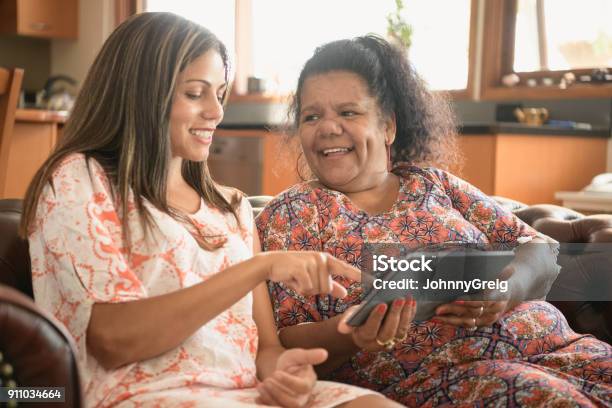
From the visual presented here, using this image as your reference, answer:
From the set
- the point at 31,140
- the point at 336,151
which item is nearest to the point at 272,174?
the point at 31,140

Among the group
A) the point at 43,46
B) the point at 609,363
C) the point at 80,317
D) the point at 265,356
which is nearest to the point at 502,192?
the point at 609,363

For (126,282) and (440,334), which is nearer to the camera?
(126,282)

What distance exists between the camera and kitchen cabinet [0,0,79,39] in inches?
→ 247

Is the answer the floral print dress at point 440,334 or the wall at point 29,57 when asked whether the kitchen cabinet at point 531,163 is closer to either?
the floral print dress at point 440,334

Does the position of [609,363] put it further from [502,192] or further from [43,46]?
[43,46]

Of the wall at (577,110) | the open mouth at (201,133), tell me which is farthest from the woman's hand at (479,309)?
the wall at (577,110)

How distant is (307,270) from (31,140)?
2929 mm

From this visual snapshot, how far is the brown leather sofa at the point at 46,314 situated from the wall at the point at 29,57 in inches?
199

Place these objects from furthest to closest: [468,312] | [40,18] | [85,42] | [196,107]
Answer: [85,42] < [40,18] < [468,312] < [196,107]

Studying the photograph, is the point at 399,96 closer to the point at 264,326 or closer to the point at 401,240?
the point at 401,240

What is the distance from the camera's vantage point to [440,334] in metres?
1.60

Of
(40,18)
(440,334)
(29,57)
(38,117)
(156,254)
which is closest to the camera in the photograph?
(156,254)

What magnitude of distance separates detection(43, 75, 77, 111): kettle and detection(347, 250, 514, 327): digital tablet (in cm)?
504

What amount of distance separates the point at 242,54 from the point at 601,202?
3202 millimetres
